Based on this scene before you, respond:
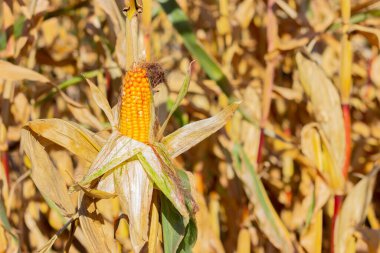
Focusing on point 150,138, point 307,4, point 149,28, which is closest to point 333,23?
point 307,4

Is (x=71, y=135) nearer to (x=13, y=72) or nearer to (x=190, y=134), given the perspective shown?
(x=190, y=134)

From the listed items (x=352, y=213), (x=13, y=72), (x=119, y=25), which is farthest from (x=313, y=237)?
(x=13, y=72)

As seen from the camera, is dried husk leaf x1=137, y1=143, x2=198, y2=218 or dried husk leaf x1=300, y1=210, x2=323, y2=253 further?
dried husk leaf x1=300, y1=210, x2=323, y2=253

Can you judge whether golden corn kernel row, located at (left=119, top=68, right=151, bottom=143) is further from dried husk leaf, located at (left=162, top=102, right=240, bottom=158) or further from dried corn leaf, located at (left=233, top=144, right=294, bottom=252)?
dried corn leaf, located at (left=233, top=144, right=294, bottom=252)

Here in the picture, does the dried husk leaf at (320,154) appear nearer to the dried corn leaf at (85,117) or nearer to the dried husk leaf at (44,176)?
the dried corn leaf at (85,117)

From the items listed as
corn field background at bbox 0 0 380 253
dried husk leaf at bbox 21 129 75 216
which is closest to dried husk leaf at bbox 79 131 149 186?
corn field background at bbox 0 0 380 253

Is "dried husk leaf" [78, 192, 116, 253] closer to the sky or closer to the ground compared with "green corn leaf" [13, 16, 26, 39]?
closer to the ground
